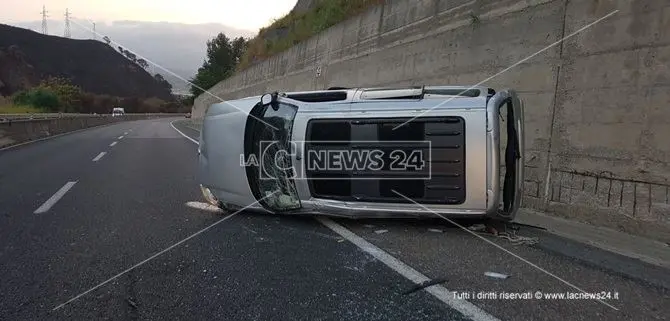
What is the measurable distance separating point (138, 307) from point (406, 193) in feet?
9.48

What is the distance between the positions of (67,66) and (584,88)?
152 metres

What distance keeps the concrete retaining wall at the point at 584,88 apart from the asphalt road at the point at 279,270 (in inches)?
35.3

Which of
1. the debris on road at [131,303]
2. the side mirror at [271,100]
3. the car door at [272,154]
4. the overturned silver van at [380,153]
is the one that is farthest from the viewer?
the side mirror at [271,100]

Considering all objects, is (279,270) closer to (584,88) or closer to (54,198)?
(584,88)

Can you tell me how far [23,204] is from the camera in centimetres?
757

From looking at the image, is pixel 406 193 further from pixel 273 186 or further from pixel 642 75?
pixel 642 75

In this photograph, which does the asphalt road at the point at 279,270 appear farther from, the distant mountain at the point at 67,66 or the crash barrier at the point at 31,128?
the distant mountain at the point at 67,66

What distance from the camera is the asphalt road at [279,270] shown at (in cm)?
360

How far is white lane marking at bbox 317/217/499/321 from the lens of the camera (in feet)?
11.5

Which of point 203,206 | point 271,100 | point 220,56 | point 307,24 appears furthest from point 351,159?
point 220,56

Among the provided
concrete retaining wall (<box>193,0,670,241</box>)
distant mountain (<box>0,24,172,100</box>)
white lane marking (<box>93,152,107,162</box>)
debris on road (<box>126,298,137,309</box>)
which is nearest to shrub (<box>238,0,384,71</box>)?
concrete retaining wall (<box>193,0,670,241</box>)

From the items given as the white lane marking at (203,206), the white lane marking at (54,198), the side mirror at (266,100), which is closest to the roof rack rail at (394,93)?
the side mirror at (266,100)

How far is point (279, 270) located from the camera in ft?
14.6

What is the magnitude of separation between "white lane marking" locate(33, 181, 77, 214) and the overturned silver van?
293 cm
